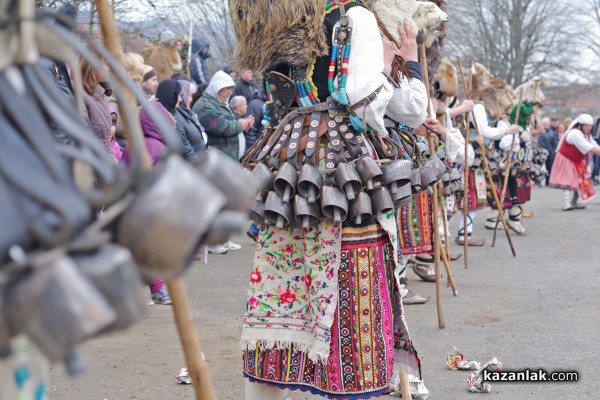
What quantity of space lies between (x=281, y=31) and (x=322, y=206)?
0.73m

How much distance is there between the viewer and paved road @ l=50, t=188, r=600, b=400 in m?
4.73

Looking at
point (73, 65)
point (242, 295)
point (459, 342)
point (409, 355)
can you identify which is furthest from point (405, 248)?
point (73, 65)

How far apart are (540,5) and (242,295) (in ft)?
95.3

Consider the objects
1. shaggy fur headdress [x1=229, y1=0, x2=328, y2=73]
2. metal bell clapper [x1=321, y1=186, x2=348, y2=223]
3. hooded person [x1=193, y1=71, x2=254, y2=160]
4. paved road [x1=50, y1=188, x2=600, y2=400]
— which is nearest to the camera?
metal bell clapper [x1=321, y1=186, x2=348, y2=223]

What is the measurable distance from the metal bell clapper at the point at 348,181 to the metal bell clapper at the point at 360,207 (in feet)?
0.10

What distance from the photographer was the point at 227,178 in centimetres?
154

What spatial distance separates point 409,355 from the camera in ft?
12.7

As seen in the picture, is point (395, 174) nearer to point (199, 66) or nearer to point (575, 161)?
point (199, 66)

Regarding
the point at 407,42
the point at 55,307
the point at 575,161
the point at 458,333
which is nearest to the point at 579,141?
the point at 575,161

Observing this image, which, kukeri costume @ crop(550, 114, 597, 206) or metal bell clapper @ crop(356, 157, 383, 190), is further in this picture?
kukeri costume @ crop(550, 114, 597, 206)

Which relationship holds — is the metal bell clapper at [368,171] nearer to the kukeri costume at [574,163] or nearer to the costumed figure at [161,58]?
the costumed figure at [161,58]

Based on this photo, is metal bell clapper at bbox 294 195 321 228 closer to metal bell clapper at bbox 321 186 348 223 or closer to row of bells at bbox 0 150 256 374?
metal bell clapper at bbox 321 186 348 223

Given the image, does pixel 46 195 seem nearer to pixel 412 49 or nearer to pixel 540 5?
pixel 412 49

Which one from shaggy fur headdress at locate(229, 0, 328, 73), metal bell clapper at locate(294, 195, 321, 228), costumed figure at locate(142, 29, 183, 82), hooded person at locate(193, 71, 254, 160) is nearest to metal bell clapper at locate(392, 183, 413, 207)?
metal bell clapper at locate(294, 195, 321, 228)
